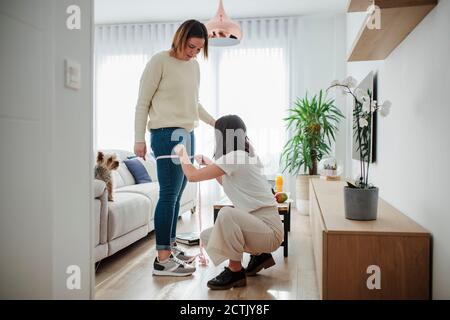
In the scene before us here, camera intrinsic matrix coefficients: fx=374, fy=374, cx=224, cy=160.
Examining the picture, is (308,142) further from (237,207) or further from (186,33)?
(186,33)

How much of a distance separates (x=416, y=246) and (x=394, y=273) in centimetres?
15

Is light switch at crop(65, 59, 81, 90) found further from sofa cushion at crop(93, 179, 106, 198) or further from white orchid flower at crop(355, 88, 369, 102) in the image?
white orchid flower at crop(355, 88, 369, 102)

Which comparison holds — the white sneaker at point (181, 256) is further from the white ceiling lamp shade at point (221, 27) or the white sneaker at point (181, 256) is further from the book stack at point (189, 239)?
the white ceiling lamp shade at point (221, 27)

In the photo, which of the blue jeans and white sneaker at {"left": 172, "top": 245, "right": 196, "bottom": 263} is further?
white sneaker at {"left": 172, "top": 245, "right": 196, "bottom": 263}

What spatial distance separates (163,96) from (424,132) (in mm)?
1365

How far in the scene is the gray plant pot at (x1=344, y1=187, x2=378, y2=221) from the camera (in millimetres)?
1829

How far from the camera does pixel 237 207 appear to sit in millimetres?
2121

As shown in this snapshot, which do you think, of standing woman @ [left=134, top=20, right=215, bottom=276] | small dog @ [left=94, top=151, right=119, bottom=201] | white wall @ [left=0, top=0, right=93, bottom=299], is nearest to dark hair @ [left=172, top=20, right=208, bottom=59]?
standing woman @ [left=134, top=20, right=215, bottom=276]

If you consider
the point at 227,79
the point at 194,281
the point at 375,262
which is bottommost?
the point at 194,281

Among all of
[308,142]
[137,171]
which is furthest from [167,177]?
[308,142]

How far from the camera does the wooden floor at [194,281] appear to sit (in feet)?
6.32

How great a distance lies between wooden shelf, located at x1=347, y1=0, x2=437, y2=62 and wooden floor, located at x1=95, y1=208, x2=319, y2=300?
1.39m

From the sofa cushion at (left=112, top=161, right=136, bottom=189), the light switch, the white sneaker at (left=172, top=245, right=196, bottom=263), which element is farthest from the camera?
the sofa cushion at (left=112, top=161, right=136, bottom=189)
